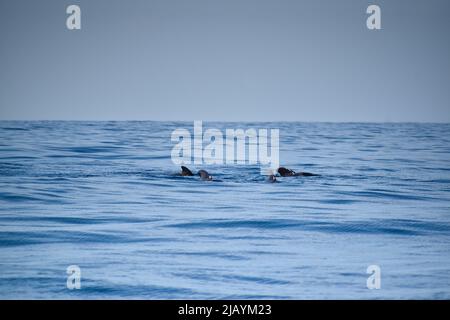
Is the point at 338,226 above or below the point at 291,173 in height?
below

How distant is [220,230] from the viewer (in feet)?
32.4

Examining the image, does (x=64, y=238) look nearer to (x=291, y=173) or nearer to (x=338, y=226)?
(x=338, y=226)

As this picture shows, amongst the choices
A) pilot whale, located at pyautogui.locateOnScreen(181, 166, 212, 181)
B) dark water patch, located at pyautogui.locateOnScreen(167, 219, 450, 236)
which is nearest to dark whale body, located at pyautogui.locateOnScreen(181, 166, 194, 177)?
pilot whale, located at pyautogui.locateOnScreen(181, 166, 212, 181)

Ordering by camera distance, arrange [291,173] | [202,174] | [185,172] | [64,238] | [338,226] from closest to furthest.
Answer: [64,238] < [338,226] < [202,174] < [185,172] < [291,173]

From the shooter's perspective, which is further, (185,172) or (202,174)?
(185,172)

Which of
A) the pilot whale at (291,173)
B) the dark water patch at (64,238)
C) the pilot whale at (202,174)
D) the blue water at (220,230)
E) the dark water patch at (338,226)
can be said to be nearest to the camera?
the blue water at (220,230)

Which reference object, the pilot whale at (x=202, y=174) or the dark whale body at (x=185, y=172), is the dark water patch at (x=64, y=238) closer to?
the pilot whale at (x=202, y=174)

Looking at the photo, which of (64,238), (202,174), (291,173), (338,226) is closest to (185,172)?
(202,174)

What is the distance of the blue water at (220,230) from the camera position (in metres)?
7.30

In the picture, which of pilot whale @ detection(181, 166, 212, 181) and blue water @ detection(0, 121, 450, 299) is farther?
pilot whale @ detection(181, 166, 212, 181)

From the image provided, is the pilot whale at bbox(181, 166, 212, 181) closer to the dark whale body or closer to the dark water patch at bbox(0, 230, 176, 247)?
the dark whale body

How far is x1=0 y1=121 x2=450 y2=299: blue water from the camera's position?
24.0ft

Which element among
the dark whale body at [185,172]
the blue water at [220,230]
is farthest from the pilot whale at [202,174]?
the blue water at [220,230]
